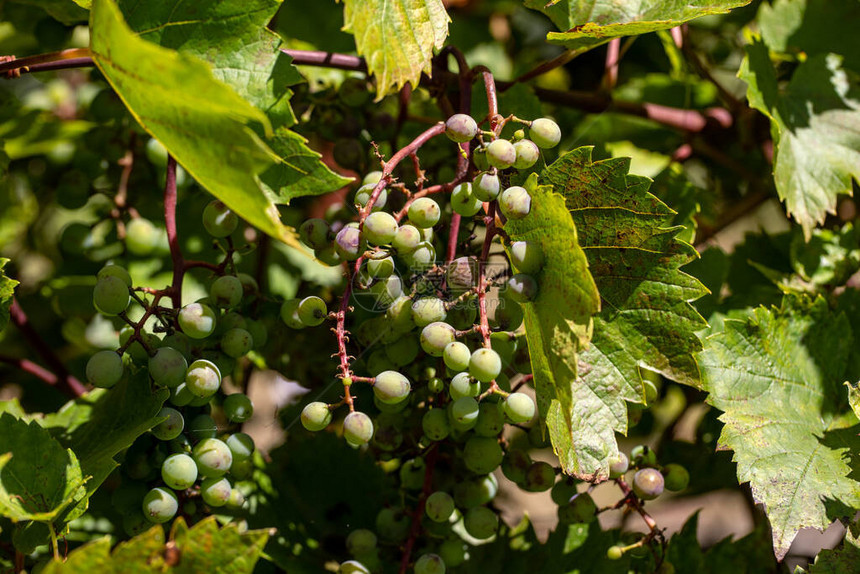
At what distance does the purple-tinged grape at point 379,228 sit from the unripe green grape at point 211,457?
0.28 metres

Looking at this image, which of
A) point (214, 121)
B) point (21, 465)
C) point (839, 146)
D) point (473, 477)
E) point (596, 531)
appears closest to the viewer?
point (214, 121)

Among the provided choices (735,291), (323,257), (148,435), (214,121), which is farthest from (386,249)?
(735,291)

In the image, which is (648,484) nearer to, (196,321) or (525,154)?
(525,154)

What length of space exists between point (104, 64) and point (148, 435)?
39 centimetres

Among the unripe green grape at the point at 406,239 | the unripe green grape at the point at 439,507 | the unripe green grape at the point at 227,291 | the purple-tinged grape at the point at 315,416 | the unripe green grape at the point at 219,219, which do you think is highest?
the unripe green grape at the point at 406,239

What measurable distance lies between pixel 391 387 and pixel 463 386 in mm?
72

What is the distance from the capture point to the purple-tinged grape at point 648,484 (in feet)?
2.82

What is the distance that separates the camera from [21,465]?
77cm

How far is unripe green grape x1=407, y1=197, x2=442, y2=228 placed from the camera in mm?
772

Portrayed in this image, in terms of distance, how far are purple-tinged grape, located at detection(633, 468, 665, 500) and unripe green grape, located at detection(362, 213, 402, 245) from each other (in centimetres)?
41

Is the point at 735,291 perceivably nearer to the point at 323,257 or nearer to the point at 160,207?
the point at 323,257

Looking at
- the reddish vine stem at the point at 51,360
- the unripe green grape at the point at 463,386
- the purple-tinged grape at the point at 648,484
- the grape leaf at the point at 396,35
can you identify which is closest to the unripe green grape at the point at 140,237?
the reddish vine stem at the point at 51,360

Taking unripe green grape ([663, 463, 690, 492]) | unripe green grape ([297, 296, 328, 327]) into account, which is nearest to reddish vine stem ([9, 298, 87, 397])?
unripe green grape ([297, 296, 328, 327])

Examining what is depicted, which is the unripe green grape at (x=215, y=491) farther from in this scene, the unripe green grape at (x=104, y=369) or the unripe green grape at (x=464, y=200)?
the unripe green grape at (x=464, y=200)
